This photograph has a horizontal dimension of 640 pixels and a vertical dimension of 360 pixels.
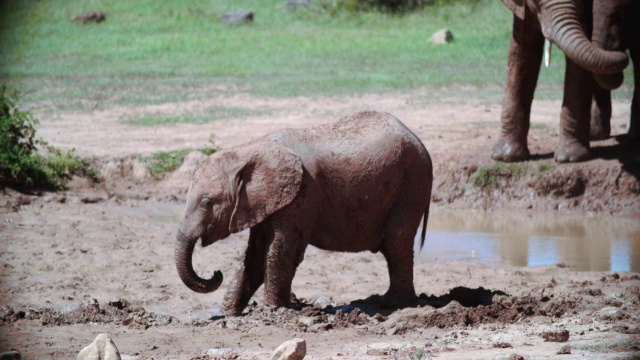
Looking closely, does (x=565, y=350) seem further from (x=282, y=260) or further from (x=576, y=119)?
(x=576, y=119)

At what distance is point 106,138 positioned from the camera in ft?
48.9

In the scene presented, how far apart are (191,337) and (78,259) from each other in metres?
2.77

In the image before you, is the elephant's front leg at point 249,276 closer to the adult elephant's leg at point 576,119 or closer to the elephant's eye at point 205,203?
the elephant's eye at point 205,203

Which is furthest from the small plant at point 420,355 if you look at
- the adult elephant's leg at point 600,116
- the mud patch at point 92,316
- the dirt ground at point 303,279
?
the adult elephant's leg at point 600,116

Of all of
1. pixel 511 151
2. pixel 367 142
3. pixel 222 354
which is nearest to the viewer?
pixel 222 354

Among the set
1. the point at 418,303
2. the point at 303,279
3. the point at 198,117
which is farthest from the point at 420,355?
the point at 198,117

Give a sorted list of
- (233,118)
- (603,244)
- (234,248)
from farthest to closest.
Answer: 1. (233,118)
2. (603,244)
3. (234,248)

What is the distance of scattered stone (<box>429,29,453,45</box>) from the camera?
2264cm

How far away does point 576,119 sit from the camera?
1277 cm

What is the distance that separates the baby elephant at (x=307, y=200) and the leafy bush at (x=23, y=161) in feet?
16.0

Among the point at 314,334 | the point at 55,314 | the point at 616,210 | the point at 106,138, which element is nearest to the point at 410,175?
the point at 314,334

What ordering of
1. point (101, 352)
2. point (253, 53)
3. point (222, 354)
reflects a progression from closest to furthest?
point (101, 352) < point (222, 354) < point (253, 53)

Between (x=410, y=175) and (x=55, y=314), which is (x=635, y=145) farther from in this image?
(x=55, y=314)

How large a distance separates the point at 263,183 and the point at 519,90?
6.43 m
